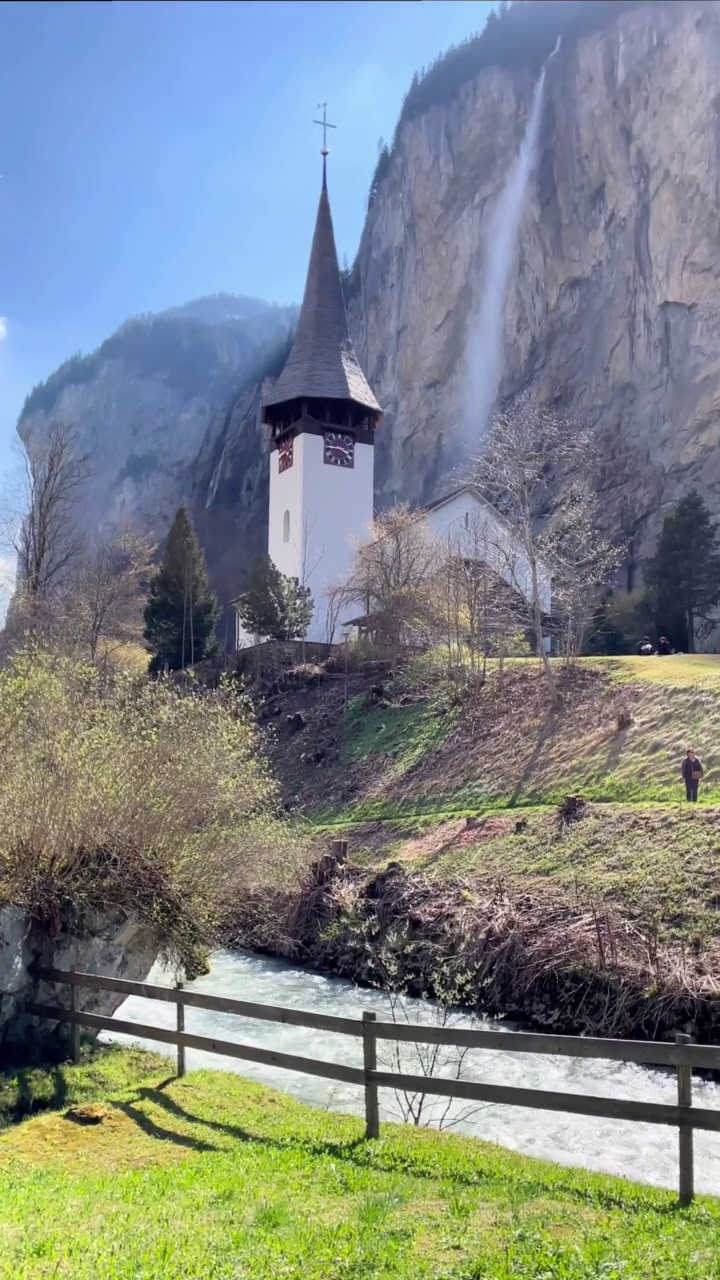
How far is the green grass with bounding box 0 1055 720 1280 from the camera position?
5289 mm

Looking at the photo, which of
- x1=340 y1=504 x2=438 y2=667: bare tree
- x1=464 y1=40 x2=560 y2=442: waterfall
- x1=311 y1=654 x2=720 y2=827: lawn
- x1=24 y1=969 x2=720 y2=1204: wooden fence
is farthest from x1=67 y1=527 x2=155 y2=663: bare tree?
x1=464 y1=40 x2=560 y2=442: waterfall

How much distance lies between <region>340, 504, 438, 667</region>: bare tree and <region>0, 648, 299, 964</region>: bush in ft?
61.8

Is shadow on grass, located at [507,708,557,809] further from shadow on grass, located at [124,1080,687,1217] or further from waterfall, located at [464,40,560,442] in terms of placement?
waterfall, located at [464,40,560,442]

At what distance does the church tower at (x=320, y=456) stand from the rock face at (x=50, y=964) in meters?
35.5

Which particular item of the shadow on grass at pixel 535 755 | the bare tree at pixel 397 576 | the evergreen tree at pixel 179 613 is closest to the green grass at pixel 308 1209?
the shadow on grass at pixel 535 755

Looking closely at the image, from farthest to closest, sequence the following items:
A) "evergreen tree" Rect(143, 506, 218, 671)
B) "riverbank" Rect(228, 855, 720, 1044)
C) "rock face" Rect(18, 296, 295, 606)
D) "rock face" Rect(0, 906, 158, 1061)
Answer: "rock face" Rect(18, 296, 295, 606) < "evergreen tree" Rect(143, 506, 218, 671) < "riverbank" Rect(228, 855, 720, 1044) < "rock face" Rect(0, 906, 158, 1061)

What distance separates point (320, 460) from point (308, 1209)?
45.0 meters

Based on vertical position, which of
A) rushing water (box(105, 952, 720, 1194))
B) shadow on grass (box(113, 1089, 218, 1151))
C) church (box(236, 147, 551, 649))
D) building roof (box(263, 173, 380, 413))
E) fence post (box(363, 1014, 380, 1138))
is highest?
building roof (box(263, 173, 380, 413))

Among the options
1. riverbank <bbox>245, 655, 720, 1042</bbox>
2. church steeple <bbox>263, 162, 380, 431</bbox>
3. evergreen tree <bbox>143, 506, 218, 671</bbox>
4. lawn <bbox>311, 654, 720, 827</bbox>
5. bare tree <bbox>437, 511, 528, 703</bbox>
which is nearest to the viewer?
riverbank <bbox>245, 655, 720, 1042</bbox>

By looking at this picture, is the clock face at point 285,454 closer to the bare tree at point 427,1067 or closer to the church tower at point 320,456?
the church tower at point 320,456

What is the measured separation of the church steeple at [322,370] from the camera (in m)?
49.8

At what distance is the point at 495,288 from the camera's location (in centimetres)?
7644

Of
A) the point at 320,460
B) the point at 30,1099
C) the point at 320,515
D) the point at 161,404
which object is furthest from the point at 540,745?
the point at 161,404

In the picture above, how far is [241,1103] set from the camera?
9.33 meters
